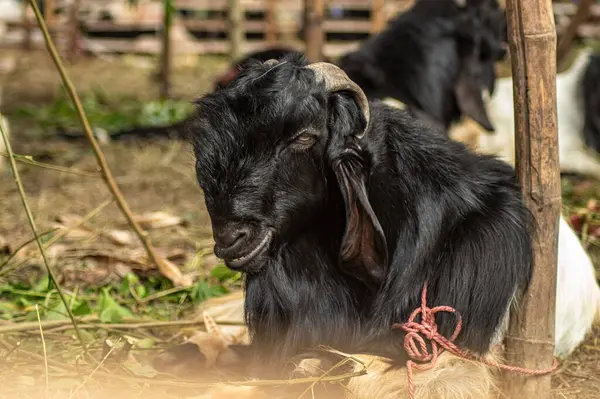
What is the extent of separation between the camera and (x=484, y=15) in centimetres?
720

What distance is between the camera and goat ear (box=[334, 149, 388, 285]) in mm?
3059

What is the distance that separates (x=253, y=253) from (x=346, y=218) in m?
0.35

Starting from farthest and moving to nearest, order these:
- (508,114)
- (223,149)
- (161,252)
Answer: (508,114) → (161,252) → (223,149)

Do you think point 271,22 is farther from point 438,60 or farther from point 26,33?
point 438,60

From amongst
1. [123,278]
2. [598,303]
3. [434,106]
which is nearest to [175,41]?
[434,106]

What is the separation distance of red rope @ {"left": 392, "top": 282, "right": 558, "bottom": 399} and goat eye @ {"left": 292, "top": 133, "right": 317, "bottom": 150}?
0.69m

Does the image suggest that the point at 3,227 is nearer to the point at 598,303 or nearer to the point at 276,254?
the point at 276,254

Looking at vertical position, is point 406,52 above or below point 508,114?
above

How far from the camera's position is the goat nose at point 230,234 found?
3.01m

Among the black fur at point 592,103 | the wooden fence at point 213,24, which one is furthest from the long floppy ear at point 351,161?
the wooden fence at point 213,24

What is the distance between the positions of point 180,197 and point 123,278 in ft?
6.31

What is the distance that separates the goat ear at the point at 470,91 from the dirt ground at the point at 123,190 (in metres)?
2.19

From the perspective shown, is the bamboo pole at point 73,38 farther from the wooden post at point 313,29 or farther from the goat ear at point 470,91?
the goat ear at point 470,91

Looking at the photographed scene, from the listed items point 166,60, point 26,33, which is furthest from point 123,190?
point 26,33
